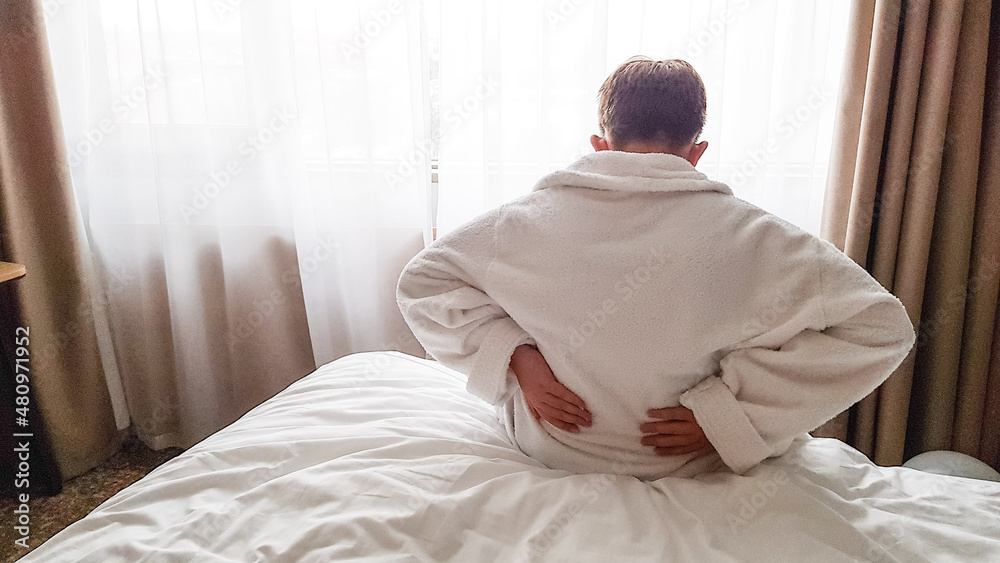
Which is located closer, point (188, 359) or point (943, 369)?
point (943, 369)

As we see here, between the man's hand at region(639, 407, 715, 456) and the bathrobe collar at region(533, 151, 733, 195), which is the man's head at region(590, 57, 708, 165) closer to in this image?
the bathrobe collar at region(533, 151, 733, 195)

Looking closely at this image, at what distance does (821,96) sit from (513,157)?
827mm

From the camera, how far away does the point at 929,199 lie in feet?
5.26

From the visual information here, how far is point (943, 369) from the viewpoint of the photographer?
5.50 ft

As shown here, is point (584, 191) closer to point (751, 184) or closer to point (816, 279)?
point (816, 279)

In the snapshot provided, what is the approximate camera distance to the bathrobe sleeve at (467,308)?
981 millimetres

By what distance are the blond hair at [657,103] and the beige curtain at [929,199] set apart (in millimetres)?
893

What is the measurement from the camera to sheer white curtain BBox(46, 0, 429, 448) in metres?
1.81

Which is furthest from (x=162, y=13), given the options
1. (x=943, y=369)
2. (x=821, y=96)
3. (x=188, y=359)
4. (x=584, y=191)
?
(x=943, y=369)
